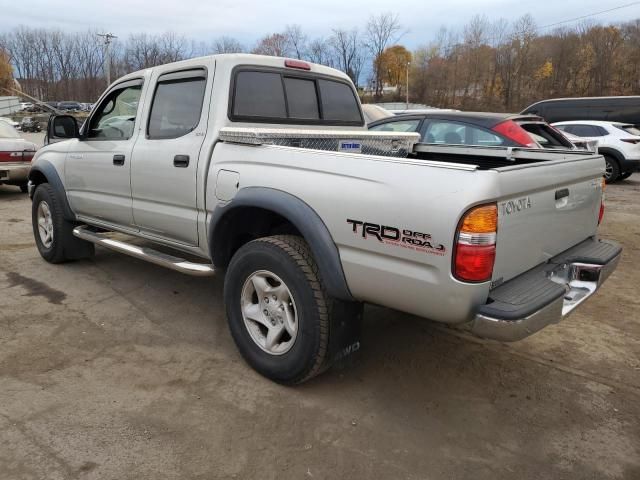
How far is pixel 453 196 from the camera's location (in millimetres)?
2377

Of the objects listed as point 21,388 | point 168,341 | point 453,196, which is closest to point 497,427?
point 453,196

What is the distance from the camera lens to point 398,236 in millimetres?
2551

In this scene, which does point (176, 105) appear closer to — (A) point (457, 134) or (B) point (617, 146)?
(A) point (457, 134)

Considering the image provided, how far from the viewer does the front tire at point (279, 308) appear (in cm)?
298

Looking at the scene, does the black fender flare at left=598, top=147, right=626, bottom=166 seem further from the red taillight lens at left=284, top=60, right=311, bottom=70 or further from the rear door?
the rear door

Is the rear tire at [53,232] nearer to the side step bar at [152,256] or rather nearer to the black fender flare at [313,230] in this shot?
the side step bar at [152,256]

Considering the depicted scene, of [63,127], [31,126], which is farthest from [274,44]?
[63,127]

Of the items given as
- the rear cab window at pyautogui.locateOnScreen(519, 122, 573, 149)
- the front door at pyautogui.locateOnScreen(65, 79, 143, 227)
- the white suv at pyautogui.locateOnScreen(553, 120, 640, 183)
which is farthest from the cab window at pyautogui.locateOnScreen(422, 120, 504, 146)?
the white suv at pyautogui.locateOnScreen(553, 120, 640, 183)

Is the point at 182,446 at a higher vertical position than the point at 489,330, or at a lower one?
lower

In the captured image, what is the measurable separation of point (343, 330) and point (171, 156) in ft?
6.20

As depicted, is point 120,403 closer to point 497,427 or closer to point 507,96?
point 497,427

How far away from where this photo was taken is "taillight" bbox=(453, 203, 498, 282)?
2373mm

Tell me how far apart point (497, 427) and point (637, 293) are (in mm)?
3005

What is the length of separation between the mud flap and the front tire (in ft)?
0.15
